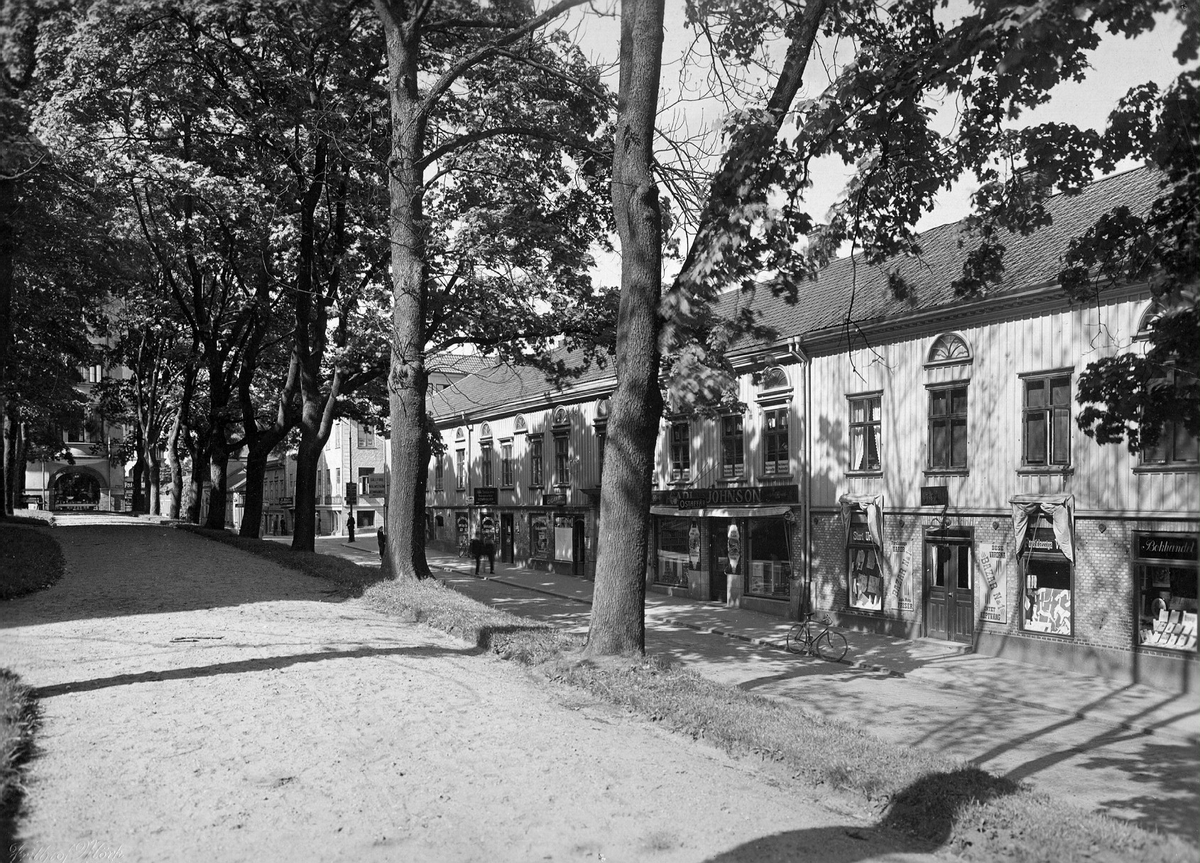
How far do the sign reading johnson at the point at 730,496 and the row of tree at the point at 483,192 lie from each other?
20.9ft

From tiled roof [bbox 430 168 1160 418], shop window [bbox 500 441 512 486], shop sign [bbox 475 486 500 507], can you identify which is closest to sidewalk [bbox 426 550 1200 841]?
tiled roof [bbox 430 168 1160 418]

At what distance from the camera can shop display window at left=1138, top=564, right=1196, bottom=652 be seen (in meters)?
15.3

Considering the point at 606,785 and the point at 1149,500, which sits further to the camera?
the point at 1149,500

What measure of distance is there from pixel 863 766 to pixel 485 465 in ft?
120

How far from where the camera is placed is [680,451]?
1129 inches

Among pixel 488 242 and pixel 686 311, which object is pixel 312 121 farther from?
pixel 686 311

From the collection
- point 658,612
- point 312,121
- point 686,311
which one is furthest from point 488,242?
point 658,612

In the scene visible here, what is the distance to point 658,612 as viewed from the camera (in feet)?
80.6

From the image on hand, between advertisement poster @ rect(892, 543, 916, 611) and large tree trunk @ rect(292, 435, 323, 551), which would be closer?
advertisement poster @ rect(892, 543, 916, 611)

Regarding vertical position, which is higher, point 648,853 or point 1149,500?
point 1149,500

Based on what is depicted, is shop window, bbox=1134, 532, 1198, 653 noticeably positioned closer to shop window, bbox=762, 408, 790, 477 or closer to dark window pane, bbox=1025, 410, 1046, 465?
dark window pane, bbox=1025, 410, 1046, 465

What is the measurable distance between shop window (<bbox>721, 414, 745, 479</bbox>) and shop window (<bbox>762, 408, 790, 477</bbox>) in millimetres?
908

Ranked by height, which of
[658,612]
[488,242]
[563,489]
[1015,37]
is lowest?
[658,612]

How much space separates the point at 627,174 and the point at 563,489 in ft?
82.0
